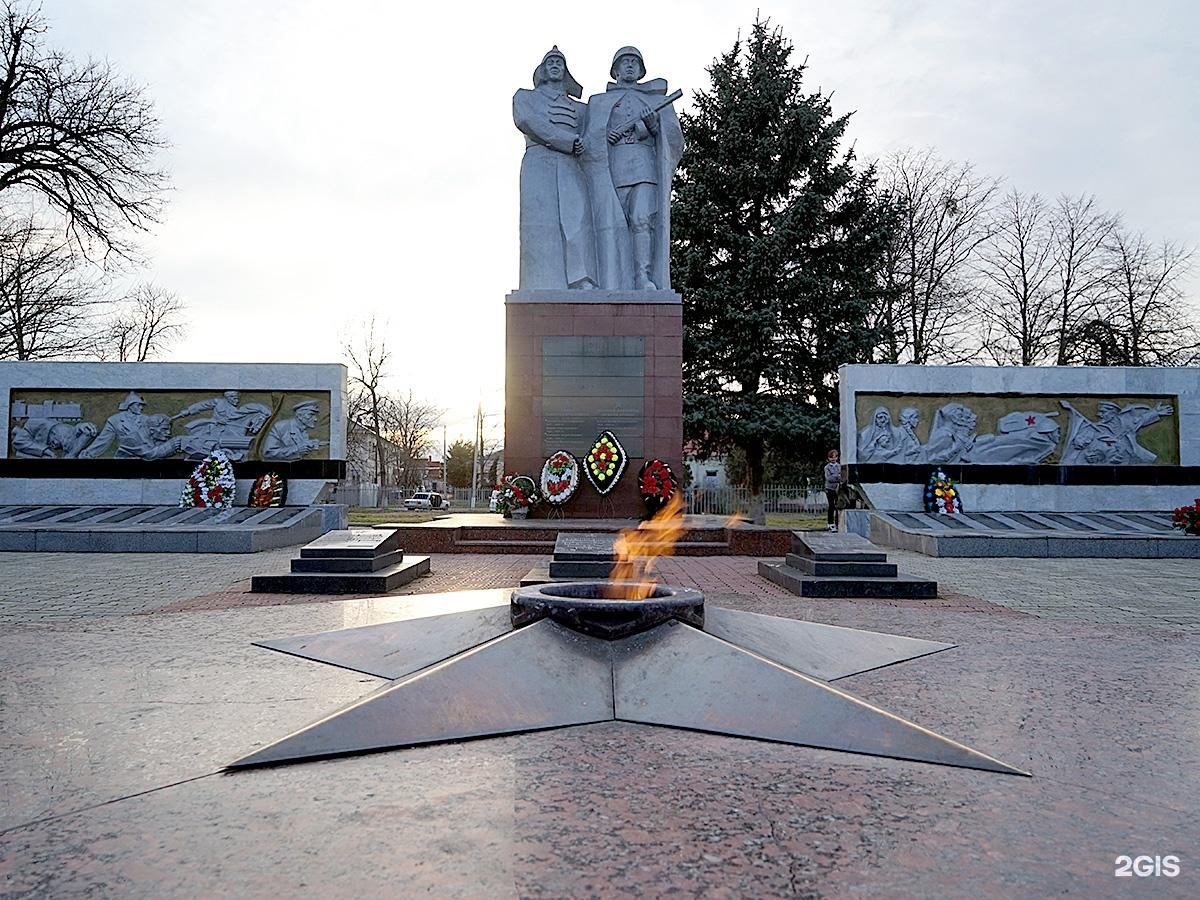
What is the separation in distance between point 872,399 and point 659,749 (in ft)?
46.5

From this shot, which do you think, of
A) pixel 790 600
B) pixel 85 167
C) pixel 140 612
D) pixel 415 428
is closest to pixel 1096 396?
pixel 790 600

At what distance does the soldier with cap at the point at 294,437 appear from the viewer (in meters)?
16.0

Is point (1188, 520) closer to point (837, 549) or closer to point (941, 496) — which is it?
point (941, 496)

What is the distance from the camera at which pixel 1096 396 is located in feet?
52.5

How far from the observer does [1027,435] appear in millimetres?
15859

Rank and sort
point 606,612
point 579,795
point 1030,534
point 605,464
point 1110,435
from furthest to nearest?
point 1110,435, point 605,464, point 1030,534, point 606,612, point 579,795

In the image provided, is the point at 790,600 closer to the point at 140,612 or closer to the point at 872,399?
the point at 140,612

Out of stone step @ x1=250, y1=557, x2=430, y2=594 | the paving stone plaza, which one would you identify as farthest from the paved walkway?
the paving stone plaza

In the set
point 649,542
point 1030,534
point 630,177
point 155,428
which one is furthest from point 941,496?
point 155,428

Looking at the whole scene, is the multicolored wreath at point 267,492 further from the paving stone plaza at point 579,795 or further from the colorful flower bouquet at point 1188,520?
the colorful flower bouquet at point 1188,520

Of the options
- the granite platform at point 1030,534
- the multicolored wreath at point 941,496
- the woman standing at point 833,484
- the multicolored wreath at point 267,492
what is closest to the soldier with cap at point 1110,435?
the granite platform at point 1030,534

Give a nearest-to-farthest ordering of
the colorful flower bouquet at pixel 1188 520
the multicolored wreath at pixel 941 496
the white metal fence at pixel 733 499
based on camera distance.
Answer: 1. the colorful flower bouquet at pixel 1188 520
2. the multicolored wreath at pixel 941 496
3. the white metal fence at pixel 733 499

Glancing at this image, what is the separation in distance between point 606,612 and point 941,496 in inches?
520

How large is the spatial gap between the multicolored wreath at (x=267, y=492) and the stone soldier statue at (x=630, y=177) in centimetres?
A: 667
